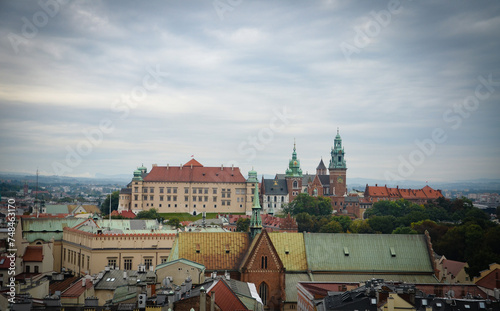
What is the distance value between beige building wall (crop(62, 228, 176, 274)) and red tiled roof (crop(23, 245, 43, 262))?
16.0 feet

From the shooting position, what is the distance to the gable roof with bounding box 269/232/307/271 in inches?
2884

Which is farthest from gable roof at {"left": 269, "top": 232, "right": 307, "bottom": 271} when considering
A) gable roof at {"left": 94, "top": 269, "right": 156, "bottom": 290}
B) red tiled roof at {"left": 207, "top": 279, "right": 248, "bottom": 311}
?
red tiled roof at {"left": 207, "top": 279, "right": 248, "bottom": 311}

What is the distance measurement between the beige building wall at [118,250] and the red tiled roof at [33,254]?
4.87 meters

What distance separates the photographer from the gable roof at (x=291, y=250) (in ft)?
240

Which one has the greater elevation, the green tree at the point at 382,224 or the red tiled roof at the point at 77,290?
the green tree at the point at 382,224

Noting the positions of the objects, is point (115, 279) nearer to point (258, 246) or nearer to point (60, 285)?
point (60, 285)

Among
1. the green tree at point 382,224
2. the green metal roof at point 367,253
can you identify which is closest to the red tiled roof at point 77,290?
the green metal roof at point 367,253

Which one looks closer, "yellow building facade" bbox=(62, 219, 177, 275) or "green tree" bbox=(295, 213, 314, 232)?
"yellow building facade" bbox=(62, 219, 177, 275)

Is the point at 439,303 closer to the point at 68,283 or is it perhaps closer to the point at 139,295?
the point at 139,295

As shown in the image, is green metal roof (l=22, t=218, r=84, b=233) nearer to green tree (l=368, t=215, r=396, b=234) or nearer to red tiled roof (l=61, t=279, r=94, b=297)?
red tiled roof (l=61, t=279, r=94, b=297)

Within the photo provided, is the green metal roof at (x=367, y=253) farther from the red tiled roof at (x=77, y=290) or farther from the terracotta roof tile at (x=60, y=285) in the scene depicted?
the terracotta roof tile at (x=60, y=285)

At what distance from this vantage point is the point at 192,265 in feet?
200

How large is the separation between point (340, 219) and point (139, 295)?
417 feet

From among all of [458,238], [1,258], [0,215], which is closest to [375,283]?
[1,258]
